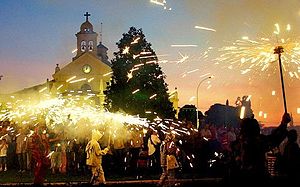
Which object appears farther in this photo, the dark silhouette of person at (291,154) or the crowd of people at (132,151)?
the crowd of people at (132,151)

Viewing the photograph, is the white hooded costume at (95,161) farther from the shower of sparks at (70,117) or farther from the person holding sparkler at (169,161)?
the shower of sparks at (70,117)

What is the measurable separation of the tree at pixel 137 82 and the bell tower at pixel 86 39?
4406 cm

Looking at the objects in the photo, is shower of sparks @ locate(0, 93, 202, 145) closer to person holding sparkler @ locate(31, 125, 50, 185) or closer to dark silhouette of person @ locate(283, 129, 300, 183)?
person holding sparkler @ locate(31, 125, 50, 185)

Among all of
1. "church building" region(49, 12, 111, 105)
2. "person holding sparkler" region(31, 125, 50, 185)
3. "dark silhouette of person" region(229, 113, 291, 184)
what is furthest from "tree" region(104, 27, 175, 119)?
"dark silhouette of person" region(229, 113, 291, 184)

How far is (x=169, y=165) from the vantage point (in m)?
16.1

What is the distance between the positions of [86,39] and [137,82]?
1914 inches

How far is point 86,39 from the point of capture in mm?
94500

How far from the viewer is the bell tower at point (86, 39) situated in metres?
94.0

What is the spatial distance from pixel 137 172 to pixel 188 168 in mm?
2454

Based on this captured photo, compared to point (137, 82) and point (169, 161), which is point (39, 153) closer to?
point (169, 161)

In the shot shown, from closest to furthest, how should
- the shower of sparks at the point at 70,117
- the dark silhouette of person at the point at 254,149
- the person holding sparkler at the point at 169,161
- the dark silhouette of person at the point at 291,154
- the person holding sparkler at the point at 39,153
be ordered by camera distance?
the dark silhouette of person at the point at 254,149 < the dark silhouette of person at the point at 291,154 < the person holding sparkler at the point at 39,153 < the person holding sparkler at the point at 169,161 < the shower of sparks at the point at 70,117

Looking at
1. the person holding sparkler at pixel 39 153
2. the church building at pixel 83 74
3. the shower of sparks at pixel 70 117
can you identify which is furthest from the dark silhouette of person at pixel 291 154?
the church building at pixel 83 74

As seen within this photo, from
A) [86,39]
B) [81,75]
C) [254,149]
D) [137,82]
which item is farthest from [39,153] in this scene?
[86,39]

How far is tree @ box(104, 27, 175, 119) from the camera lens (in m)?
47.1
